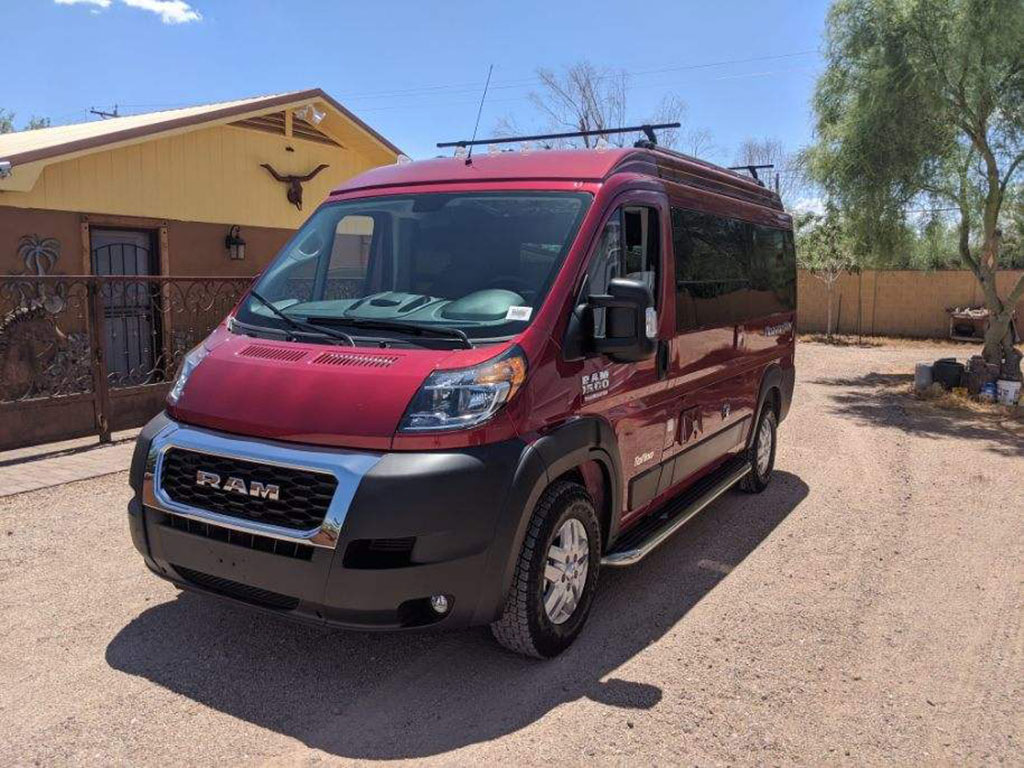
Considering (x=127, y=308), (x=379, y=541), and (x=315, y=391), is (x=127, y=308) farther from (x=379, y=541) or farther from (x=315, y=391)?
(x=379, y=541)

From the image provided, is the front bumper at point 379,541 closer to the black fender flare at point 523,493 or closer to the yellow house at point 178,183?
the black fender flare at point 523,493

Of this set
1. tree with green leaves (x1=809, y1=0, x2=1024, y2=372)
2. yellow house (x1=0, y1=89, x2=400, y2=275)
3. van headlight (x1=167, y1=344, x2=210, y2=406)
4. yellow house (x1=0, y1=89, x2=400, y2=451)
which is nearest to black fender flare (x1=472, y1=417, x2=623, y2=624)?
van headlight (x1=167, y1=344, x2=210, y2=406)

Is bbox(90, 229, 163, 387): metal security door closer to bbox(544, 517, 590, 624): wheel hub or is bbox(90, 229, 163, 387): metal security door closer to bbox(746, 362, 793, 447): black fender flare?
bbox(746, 362, 793, 447): black fender flare

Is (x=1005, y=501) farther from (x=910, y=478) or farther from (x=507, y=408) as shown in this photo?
(x=507, y=408)

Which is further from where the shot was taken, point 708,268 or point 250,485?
point 708,268

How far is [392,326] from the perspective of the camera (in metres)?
3.75

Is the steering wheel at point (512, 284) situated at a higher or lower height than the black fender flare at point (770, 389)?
higher

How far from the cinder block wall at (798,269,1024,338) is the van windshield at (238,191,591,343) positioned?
76.2 ft

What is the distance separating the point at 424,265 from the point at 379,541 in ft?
5.25

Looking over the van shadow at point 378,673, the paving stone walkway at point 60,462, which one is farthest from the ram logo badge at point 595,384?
the paving stone walkway at point 60,462

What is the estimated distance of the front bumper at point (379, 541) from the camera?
3.17 m

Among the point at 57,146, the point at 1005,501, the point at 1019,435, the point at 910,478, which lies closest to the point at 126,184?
the point at 57,146

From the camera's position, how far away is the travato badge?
3.30m

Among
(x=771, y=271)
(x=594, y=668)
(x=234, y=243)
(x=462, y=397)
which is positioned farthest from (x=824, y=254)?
(x=462, y=397)
